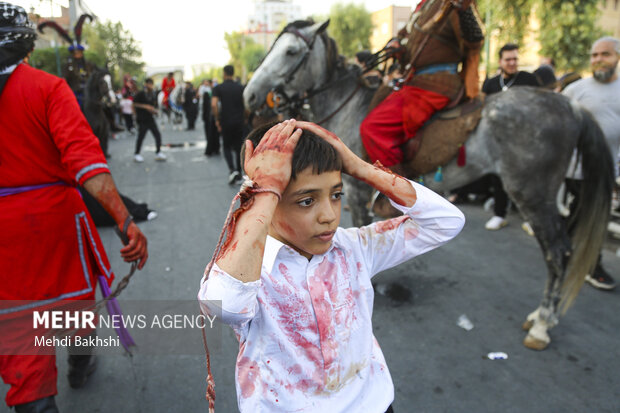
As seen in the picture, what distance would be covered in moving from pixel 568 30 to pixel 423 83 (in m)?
14.9

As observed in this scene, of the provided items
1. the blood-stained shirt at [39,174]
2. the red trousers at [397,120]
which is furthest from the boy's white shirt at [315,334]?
the red trousers at [397,120]

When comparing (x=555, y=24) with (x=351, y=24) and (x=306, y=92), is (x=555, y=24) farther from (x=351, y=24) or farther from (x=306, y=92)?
(x=351, y=24)

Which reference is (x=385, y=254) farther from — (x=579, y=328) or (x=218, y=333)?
(x=579, y=328)

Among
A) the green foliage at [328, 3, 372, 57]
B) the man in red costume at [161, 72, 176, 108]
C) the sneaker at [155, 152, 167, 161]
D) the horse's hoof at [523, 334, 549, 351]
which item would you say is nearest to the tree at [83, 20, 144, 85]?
the green foliage at [328, 3, 372, 57]

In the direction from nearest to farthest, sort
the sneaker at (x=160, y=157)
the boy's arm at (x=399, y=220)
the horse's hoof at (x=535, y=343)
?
1. the boy's arm at (x=399, y=220)
2. the horse's hoof at (x=535, y=343)
3. the sneaker at (x=160, y=157)

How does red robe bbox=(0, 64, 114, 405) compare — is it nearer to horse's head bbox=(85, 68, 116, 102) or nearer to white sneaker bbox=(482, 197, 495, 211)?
white sneaker bbox=(482, 197, 495, 211)

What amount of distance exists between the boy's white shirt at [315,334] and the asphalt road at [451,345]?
1.51 metres

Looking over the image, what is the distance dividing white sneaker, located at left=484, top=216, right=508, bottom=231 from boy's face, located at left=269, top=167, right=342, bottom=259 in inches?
204

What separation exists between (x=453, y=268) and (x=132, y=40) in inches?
2416

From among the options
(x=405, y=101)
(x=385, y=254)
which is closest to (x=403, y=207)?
(x=385, y=254)

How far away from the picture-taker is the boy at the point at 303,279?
1.07 metres

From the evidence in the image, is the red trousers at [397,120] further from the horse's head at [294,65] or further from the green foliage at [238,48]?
the green foliage at [238,48]

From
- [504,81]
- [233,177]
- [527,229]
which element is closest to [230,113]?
[233,177]

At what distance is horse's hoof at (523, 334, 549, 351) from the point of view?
312 cm
